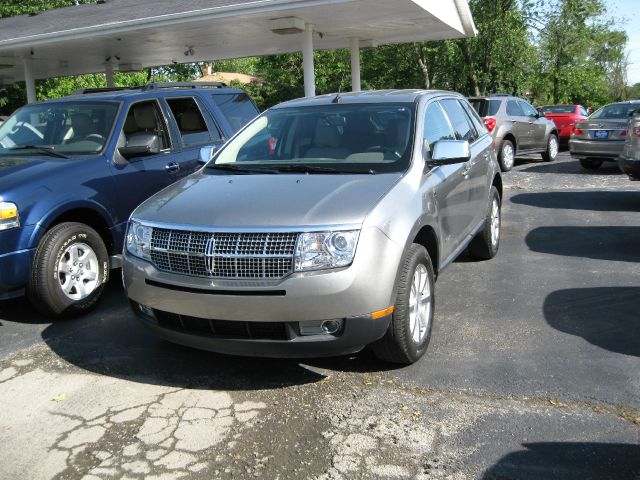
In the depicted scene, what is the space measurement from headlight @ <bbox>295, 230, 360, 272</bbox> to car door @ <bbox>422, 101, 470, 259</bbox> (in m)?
0.99

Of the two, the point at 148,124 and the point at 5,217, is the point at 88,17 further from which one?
the point at 5,217

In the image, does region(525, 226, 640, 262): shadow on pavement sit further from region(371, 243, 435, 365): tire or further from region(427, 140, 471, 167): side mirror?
region(371, 243, 435, 365): tire

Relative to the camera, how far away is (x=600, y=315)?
199 inches

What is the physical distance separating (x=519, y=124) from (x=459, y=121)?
30.4 ft

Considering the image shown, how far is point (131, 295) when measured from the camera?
4176 millimetres

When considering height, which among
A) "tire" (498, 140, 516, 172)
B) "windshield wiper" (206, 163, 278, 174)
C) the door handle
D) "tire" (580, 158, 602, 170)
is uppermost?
"windshield wiper" (206, 163, 278, 174)

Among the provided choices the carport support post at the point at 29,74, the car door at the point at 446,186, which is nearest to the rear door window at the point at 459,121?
the car door at the point at 446,186

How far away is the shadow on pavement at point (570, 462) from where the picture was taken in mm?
2986

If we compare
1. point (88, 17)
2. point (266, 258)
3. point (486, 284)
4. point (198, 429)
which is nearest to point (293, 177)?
point (266, 258)

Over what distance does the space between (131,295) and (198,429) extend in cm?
109

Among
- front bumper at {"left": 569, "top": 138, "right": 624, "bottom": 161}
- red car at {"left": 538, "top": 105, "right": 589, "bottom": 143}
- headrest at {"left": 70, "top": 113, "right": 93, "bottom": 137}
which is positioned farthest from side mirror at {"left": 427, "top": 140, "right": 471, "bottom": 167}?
red car at {"left": 538, "top": 105, "right": 589, "bottom": 143}

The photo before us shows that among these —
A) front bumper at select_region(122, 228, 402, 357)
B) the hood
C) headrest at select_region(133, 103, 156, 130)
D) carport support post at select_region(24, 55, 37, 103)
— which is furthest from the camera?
carport support post at select_region(24, 55, 37, 103)

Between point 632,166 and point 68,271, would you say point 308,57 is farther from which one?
point 68,271

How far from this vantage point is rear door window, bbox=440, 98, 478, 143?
18.9 feet
